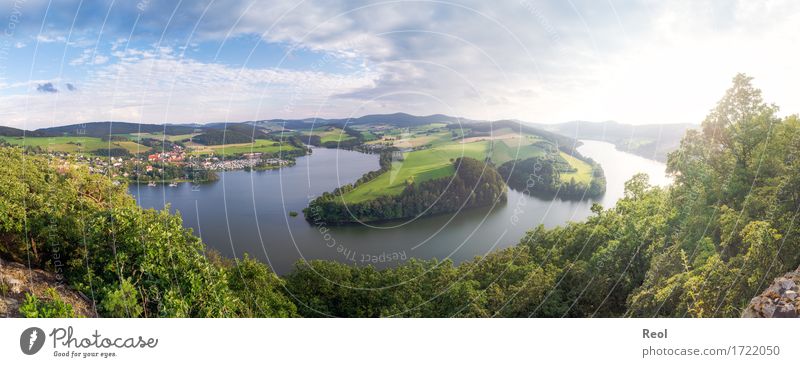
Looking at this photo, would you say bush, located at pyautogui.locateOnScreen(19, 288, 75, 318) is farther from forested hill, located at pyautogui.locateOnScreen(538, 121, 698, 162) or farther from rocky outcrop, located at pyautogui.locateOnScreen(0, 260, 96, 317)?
forested hill, located at pyautogui.locateOnScreen(538, 121, 698, 162)

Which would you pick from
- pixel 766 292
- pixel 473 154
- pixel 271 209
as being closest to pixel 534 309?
pixel 766 292

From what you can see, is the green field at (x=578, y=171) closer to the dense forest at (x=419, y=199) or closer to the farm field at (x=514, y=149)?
the farm field at (x=514, y=149)

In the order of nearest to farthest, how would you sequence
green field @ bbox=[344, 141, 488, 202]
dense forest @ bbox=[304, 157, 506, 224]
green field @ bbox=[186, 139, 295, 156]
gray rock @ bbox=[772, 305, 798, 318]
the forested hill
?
gray rock @ bbox=[772, 305, 798, 318], the forested hill, green field @ bbox=[186, 139, 295, 156], green field @ bbox=[344, 141, 488, 202], dense forest @ bbox=[304, 157, 506, 224]

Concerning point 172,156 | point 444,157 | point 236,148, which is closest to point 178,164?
point 172,156

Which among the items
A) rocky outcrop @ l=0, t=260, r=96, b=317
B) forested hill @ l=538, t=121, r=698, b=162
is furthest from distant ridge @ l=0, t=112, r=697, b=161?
rocky outcrop @ l=0, t=260, r=96, b=317

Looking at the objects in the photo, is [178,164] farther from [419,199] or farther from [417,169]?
[419,199]

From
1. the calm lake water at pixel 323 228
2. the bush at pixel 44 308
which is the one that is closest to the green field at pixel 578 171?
the calm lake water at pixel 323 228
